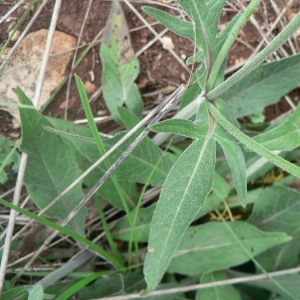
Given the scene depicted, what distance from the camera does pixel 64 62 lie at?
2080 mm

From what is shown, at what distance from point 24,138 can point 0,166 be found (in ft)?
0.48

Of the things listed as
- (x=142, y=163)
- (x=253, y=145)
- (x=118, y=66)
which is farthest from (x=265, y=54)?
(x=118, y=66)

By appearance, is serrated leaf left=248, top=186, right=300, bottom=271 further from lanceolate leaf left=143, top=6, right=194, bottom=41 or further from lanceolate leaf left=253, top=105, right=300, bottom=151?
lanceolate leaf left=143, top=6, right=194, bottom=41

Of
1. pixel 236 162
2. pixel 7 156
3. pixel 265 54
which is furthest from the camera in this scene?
pixel 7 156

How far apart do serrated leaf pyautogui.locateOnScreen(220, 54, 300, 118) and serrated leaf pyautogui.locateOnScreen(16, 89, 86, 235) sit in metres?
0.81

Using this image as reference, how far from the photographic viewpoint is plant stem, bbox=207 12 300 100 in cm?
133

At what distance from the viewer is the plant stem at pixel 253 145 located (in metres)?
1.36

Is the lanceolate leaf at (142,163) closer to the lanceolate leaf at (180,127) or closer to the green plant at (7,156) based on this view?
the green plant at (7,156)

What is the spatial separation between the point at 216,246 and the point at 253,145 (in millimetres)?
755

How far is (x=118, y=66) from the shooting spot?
213 centimetres

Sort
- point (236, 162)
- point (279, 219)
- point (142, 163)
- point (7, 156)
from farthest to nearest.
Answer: point (279, 219) < point (142, 163) < point (7, 156) < point (236, 162)

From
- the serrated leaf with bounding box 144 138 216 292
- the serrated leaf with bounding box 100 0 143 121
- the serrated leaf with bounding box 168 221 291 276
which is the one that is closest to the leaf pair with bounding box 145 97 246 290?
the serrated leaf with bounding box 144 138 216 292

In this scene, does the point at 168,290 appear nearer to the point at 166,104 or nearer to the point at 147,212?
the point at 147,212

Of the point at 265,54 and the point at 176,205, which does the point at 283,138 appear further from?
the point at 176,205
